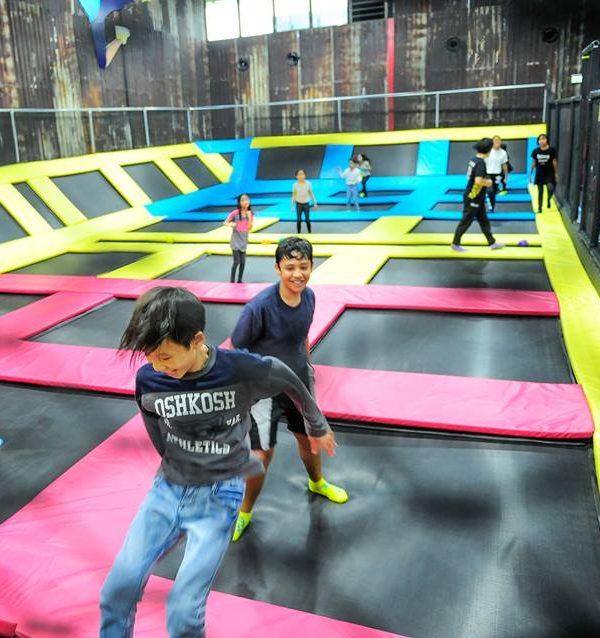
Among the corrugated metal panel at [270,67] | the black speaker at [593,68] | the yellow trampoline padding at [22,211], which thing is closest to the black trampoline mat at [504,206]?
the black speaker at [593,68]

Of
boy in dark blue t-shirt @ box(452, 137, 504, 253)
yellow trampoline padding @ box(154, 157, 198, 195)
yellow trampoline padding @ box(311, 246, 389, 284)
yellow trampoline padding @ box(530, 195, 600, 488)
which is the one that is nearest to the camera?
yellow trampoline padding @ box(530, 195, 600, 488)

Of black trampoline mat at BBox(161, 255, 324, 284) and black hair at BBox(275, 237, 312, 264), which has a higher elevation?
black hair at BBox(275, 237, 312, 264)

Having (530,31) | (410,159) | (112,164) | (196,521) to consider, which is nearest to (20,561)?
(196,521)

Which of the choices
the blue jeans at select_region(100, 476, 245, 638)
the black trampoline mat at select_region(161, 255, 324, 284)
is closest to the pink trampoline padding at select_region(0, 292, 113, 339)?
the black trampoline mat at select_region(161, 255, 324, 284)

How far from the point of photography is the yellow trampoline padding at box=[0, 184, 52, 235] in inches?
380

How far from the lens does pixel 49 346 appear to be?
5.15 meters

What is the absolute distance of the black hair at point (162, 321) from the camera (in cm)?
167

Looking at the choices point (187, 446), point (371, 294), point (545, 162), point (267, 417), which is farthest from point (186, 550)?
point (545, 162)

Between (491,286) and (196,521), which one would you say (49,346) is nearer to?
(196,521)

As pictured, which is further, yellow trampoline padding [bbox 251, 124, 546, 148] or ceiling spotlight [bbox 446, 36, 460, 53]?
ceiling spotlight [bbox 446, 36, 460, 53]

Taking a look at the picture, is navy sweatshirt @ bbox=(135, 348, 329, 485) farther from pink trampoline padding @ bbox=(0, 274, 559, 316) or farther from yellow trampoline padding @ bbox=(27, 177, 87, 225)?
yellow trampoline padding @ bbox=(27, 177, 87, 225)

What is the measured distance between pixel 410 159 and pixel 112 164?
6949 mm

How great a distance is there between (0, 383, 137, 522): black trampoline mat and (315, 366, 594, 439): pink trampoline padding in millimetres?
1468

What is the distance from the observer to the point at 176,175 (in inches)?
548
